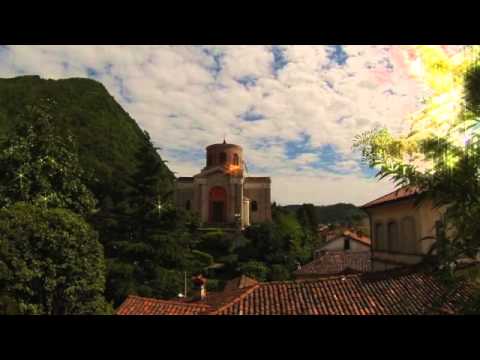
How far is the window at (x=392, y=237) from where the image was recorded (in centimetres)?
1458

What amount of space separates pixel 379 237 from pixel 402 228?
7.32 feet

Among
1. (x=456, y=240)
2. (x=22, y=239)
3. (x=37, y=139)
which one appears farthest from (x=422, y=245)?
(x=37, y=139)

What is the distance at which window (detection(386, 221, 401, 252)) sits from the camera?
1458cm

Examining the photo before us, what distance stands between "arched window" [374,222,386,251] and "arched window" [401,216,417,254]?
5.93ft

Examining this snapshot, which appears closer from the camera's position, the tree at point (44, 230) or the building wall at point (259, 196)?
the tree at point (44, 230)

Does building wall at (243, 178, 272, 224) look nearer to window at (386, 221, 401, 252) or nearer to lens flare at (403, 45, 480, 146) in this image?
window at (386, 221, 401, 252)

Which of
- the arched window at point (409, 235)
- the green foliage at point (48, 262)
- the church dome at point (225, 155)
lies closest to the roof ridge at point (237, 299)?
the green foliage at point (48, 262)

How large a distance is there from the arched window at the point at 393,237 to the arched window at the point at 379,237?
1.90ft

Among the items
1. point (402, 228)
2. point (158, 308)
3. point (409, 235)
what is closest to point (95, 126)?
point (158, 308)

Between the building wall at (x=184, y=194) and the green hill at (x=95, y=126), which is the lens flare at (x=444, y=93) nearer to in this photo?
the green hill at (x=95, y=126)

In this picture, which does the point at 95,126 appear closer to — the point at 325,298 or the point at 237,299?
the point at 237,299
